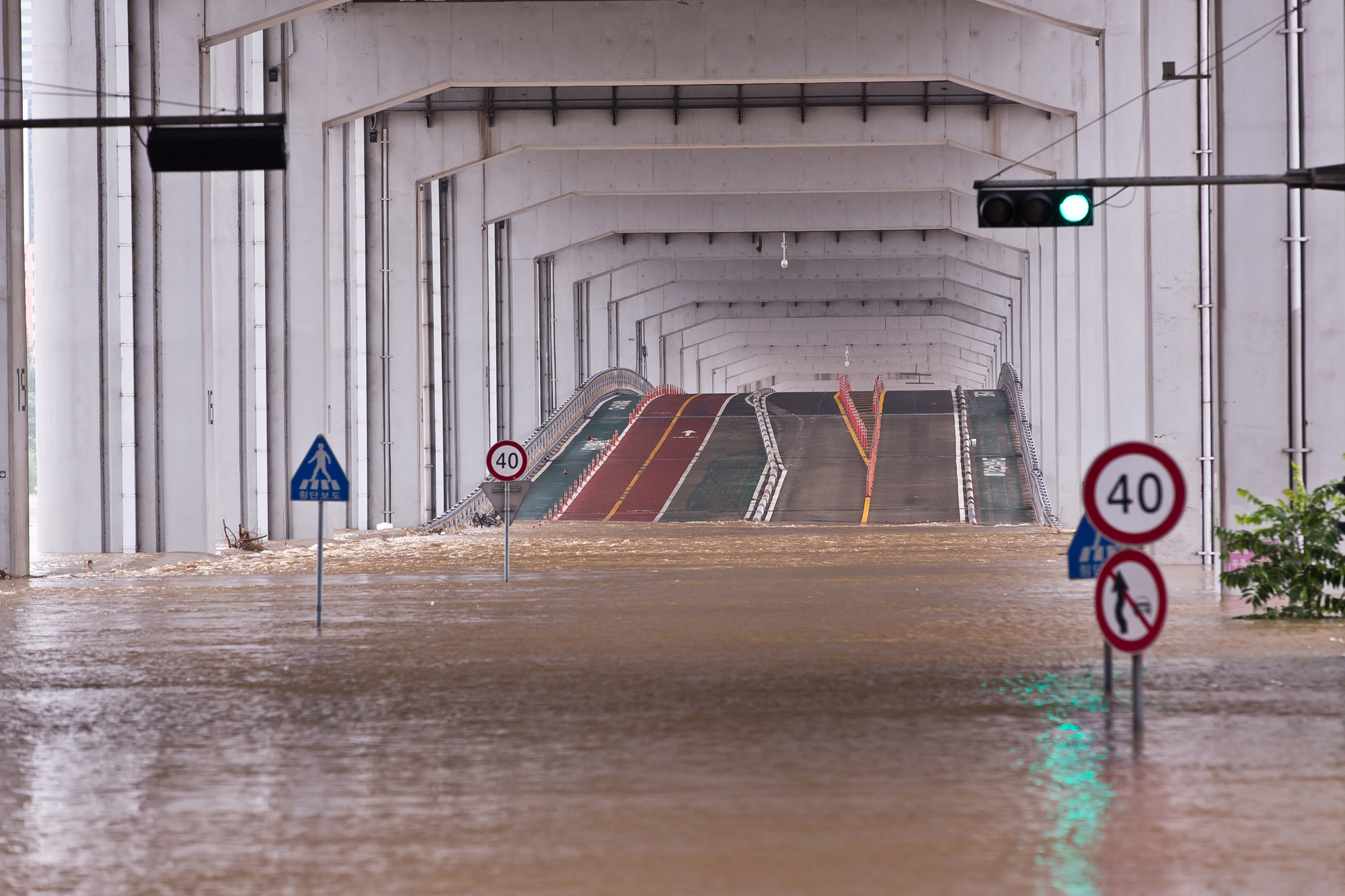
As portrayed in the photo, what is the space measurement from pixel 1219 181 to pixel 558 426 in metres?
44.1

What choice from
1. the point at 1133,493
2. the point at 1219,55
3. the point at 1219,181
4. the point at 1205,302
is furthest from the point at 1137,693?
the point at 1205,302

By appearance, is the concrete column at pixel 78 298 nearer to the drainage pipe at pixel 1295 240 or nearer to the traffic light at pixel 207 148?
the traffic light at pixel 207 148

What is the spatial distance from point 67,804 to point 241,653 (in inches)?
245

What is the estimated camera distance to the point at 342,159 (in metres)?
40.9

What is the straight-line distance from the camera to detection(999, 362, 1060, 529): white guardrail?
4256 cm

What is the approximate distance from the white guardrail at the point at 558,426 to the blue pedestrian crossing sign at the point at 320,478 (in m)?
24.8

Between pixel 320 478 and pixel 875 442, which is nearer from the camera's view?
pixel 320 478

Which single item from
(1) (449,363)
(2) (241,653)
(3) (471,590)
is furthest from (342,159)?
(2) (241,653)

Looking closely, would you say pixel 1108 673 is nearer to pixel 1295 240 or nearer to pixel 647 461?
pixel 1295 240

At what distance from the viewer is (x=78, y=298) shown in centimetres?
2888

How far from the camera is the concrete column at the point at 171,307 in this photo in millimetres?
28969

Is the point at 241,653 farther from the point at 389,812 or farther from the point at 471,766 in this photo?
the point at 389,812

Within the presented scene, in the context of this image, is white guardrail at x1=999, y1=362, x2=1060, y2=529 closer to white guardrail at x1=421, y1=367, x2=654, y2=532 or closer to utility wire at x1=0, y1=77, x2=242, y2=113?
white guardrail at x1=421, y1=367, x2=654, y2=532

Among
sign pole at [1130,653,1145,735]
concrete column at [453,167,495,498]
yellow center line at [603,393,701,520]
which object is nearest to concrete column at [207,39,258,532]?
yellow center line at [603,393,701,520]
